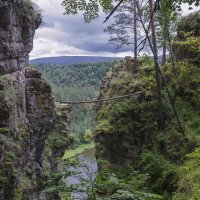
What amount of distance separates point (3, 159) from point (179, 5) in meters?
7.35

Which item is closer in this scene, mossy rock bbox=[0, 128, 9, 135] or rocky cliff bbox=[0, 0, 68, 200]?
mossy rock bbox=[0, 128, 9, 135]

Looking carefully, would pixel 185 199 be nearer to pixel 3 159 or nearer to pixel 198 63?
pixel 3 159

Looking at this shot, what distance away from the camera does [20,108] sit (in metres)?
13.3

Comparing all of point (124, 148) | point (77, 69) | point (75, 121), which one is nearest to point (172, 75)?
point (124, 148)

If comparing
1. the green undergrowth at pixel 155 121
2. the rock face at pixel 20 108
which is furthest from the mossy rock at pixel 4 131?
the green undergrowth at pixel 155 121

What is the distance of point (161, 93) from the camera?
18.4 meters

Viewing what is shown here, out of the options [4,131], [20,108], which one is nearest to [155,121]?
[20,108]

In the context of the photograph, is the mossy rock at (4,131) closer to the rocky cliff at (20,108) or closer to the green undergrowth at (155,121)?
the rocky cliff at (20,108)

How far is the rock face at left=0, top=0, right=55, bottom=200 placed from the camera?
403 inches

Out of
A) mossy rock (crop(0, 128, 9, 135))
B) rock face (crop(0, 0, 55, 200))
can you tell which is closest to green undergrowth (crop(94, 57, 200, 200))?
rock face (crop(0, 0, 55, 200))

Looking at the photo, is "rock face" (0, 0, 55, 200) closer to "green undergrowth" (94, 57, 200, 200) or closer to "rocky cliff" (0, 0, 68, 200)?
"rocky cliff" (0, 0, 68, 200)

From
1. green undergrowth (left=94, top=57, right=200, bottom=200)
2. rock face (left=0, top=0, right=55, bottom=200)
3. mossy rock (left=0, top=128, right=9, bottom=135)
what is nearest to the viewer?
mossy rock (left=0, top=128, right=9, bottom=135)

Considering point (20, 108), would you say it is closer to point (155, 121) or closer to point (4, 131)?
point (4, 131)

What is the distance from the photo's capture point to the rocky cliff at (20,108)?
33.6 feet
